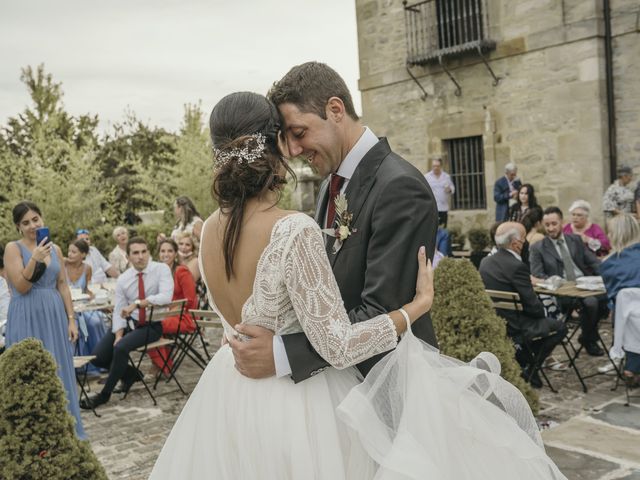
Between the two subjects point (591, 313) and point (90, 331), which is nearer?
point (591, 313)

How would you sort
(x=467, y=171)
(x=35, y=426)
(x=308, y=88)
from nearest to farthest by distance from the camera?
(x=308, y=88) < (x=35, y=426) < (x=467, y=171)

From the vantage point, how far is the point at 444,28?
14.8 metres

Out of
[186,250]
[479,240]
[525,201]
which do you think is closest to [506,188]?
[479,240]

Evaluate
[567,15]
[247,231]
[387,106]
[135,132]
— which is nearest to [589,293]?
[247,231]

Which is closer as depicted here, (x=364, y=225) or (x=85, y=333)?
(x=364, y=225)

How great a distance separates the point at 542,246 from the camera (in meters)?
7.80

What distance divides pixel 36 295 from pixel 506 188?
357 inches

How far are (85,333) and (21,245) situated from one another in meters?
2.10

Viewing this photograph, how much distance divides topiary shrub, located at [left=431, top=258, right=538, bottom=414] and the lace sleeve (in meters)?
2.55

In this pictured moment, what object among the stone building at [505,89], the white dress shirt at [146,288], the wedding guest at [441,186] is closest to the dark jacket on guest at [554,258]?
the white dress shirt at [146,288]

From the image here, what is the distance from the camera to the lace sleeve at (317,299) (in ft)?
6.30

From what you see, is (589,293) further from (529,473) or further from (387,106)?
(387,106)

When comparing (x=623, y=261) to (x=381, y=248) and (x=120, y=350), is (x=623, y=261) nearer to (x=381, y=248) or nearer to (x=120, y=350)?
(x=381, y=248)

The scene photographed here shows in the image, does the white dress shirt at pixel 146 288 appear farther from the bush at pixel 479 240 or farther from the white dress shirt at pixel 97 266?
the bush at pixel 479 240
